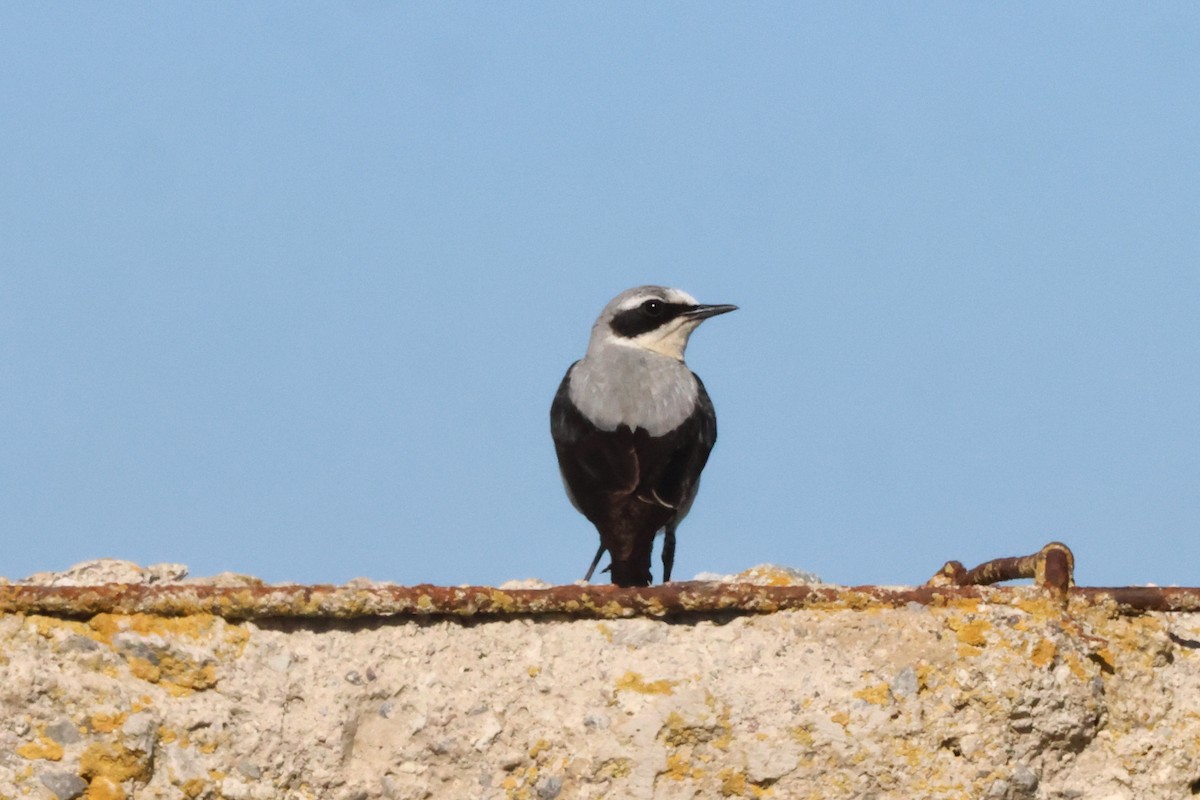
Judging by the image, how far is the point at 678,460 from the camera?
21.4ft

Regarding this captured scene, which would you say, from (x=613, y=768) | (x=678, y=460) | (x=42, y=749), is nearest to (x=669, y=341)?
(x=678, y=460)

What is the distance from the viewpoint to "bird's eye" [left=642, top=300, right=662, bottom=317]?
284 inches

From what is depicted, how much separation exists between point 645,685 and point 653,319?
12.6 feet

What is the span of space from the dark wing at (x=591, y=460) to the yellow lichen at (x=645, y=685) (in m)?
2.83

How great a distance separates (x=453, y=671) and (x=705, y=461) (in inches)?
128

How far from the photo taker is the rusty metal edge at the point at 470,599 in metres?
3.45

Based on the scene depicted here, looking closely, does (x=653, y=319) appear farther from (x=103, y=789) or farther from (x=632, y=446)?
(x=103, y=789)

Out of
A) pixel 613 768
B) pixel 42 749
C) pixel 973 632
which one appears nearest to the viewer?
pixel 42 749

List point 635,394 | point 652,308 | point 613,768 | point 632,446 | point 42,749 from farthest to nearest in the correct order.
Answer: point 652,308 < point 635,394 < point 632,446 < point 613,768 < point 42,749

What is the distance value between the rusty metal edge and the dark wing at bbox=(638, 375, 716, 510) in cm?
273

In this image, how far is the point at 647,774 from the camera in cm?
347

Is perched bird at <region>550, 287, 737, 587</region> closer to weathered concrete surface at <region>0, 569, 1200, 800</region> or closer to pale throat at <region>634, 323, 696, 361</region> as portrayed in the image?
pale throat at <region>634, 323, 696, 361</region>

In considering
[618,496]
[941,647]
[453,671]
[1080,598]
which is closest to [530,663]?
[453,671]

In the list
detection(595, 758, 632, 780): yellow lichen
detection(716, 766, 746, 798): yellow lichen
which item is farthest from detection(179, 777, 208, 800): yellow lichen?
detection(716, 766, 746, 798): yellow lichen
